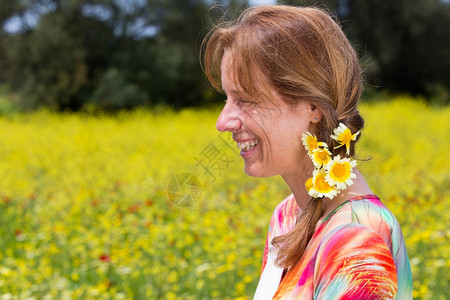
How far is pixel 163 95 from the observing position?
50.5 feet

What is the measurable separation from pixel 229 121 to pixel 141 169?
5.19m

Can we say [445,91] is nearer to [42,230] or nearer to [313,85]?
[42,230]

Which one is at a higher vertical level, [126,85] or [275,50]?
[275,50]

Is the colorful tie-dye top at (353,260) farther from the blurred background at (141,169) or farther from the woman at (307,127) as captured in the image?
the blurred background at (141,169)

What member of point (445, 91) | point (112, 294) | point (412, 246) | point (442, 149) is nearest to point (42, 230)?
point (112, 294)

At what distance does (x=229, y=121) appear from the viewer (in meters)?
0.88

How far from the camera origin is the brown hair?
0.81 metres

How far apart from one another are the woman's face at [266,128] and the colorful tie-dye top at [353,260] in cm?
12

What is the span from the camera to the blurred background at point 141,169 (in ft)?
9.43

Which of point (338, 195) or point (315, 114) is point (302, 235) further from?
point (315, 114)

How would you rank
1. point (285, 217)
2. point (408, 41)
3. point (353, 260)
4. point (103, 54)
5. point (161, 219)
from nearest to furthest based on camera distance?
point (353, 260) → point (285, 217) → point (161, 219) → point (103, 54) → point (408, 41)

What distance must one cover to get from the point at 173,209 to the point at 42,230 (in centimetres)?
101

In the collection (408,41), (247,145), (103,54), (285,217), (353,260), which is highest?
(247,145)

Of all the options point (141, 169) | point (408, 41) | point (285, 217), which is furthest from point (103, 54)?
point (285, 217)
